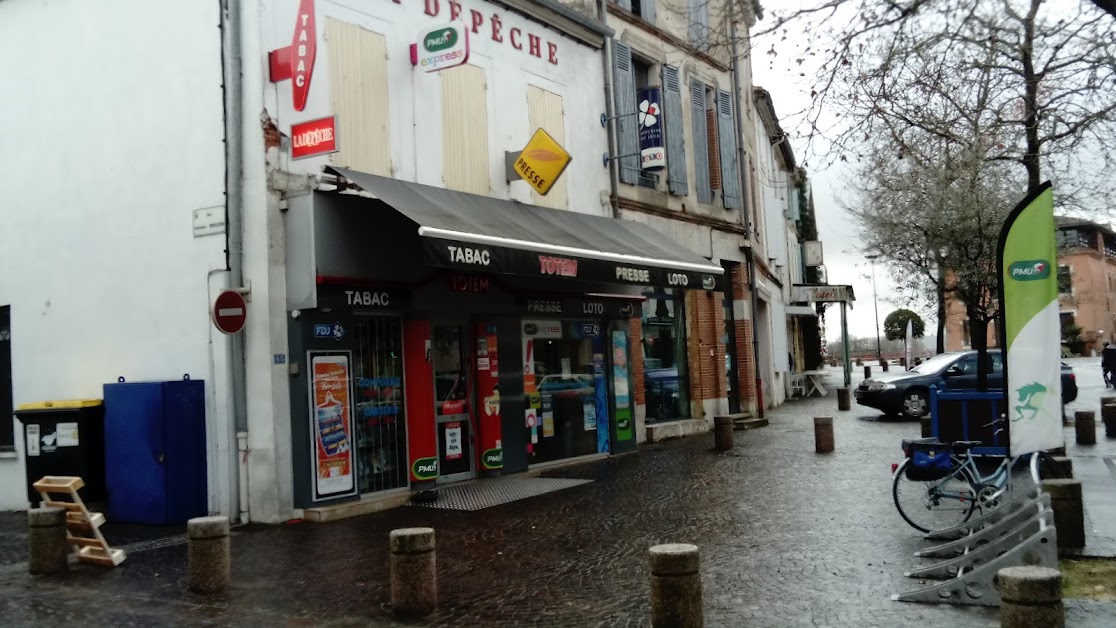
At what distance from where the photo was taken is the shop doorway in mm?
12312

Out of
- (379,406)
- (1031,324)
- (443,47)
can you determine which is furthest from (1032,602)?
(443,47)

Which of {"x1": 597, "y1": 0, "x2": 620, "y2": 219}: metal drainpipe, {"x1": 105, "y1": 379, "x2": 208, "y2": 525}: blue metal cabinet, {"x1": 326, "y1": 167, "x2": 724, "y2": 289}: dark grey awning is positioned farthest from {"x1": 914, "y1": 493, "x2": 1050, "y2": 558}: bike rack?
{"x1": 597, "y1": 0, "x2": 620, "y2": 219}: metal drainpipe

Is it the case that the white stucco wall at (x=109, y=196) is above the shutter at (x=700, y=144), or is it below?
below

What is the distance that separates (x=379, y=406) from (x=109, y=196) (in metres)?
3.94

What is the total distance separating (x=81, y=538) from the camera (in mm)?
8531

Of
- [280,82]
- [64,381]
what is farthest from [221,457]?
[280,82]

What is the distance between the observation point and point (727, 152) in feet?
68.1

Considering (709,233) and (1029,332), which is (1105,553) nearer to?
(1029,332)

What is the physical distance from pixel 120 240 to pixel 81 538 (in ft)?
13.0

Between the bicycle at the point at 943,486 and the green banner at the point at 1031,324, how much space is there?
24.9 inches

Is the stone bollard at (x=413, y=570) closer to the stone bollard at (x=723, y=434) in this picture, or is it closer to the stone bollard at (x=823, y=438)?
the stone bollard at (x=823, y=438)

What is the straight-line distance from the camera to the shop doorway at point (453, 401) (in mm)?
12312

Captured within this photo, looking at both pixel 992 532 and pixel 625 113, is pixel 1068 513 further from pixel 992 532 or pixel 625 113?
pixel 625 113

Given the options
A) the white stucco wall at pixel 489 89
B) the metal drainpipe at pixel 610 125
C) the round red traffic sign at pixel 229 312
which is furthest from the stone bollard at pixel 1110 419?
the round red traffic sign at pixel 229 312
